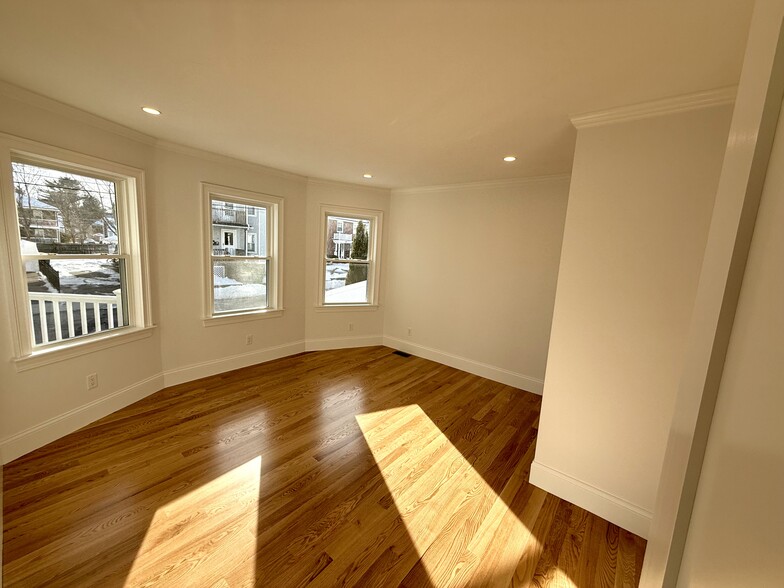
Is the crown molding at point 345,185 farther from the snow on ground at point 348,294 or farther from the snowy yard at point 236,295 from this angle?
the snowy yard at point 236,295

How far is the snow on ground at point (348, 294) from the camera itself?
15.8 ft

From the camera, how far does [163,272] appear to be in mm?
3201

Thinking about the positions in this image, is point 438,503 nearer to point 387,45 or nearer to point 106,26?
point 387,45

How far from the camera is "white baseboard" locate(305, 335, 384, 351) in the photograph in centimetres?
472

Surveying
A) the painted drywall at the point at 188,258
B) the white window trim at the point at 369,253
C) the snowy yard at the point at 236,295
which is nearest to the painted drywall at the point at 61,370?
the painted drywall at the point at 188,258

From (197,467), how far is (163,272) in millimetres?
1971

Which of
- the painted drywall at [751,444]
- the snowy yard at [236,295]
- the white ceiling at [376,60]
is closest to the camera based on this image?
the painted drywall at [751,444]

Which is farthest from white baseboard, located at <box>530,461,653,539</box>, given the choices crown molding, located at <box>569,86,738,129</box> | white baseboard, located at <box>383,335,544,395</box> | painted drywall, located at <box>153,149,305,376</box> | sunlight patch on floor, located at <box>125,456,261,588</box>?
painted drywall, located at <box>153,149,305,376</box>

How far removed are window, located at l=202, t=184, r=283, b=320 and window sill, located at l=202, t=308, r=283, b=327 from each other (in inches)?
1.1

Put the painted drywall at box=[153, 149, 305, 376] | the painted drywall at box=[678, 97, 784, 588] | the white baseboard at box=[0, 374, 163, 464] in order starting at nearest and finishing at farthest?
the painted drywall at box=[678, 97, 784, 588] → the white baseboard at box=[0, 374, 163, 464] → the painted drywall at box=[153, 149, 305, 376]

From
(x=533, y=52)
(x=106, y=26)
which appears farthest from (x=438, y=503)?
(x=106, y=26)

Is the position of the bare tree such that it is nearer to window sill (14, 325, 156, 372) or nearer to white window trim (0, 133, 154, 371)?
white window trim (0, 133, 154, 371)

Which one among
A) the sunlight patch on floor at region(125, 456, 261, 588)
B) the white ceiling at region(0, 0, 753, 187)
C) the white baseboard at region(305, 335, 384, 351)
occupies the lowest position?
the sunlight patch on floor at region(125, 456, 261, 588)

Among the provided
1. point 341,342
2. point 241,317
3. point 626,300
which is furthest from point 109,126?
point 626,300
